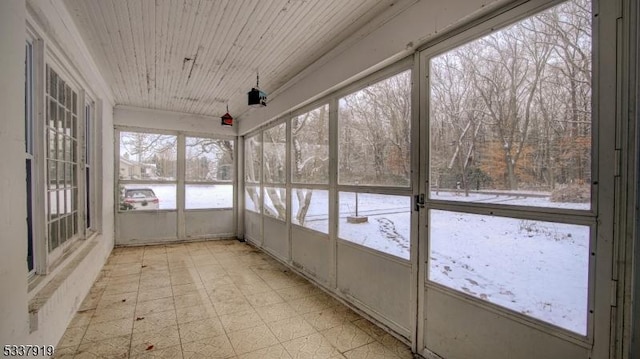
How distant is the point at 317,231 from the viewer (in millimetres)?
3766

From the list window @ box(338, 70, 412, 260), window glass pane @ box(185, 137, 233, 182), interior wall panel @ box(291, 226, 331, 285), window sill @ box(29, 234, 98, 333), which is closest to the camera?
window sill @ box(29, 234, 98, 333)

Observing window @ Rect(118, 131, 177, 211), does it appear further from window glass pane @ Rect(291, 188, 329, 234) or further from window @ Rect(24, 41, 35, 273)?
window @ Rect(24, 41, 35, 273)

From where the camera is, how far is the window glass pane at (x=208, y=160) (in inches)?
252

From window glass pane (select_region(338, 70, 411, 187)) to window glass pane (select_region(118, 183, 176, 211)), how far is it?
4405 mm

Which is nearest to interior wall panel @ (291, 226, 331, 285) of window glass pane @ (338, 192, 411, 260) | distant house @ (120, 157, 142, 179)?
window glass pane @ (338, 192, 411, 260)

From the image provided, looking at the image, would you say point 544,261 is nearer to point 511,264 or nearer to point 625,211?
point 511,264

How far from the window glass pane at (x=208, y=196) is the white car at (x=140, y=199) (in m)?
0.61

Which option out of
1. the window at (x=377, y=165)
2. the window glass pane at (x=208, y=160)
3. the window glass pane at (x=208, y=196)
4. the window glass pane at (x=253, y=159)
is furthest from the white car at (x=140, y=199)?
the window at (x=377, y=165)

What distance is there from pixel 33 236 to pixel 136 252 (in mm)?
3604

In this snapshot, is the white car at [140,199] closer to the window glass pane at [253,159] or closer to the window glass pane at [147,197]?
the window glass pane at [147,197]

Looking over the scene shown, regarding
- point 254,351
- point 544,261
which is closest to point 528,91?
point 544,261

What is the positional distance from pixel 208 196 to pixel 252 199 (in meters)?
1.11

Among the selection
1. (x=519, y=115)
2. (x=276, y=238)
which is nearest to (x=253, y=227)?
(x=276, y=238)

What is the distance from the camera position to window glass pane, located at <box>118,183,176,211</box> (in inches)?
231
